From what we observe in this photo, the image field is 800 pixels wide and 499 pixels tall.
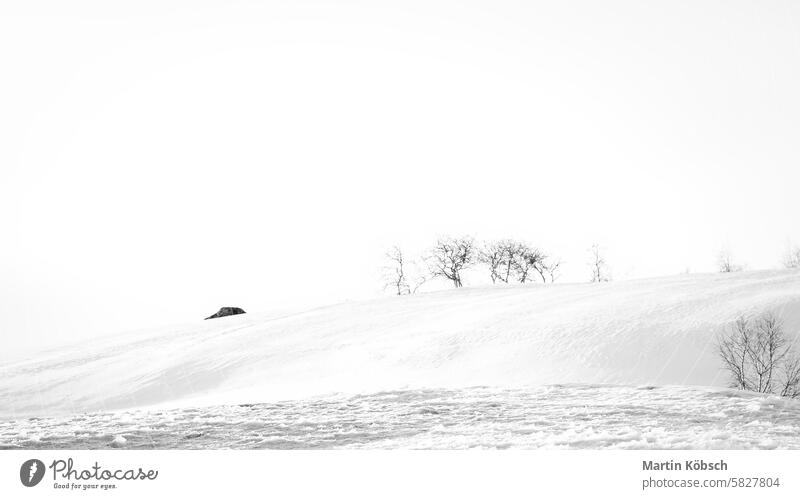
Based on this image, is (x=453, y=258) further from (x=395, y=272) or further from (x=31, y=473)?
(x=31, y=473)

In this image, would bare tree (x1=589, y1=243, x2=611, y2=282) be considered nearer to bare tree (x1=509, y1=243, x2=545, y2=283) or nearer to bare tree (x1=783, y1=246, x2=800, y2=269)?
bare tree (x1=509, y1=243, x2=545, y2=283)

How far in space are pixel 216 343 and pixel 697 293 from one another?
10.2 metres

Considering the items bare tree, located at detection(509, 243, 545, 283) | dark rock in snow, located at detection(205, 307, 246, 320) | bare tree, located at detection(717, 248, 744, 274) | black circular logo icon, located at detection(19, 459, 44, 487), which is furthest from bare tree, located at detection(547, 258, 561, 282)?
black circular logo icon, located at detection(19, 459, 44, 487)

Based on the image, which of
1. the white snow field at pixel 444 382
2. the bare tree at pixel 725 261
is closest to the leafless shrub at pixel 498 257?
the bare tree at pixel 725 261

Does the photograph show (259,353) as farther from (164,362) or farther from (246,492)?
(246,492)

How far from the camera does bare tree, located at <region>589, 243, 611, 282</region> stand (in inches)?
1332

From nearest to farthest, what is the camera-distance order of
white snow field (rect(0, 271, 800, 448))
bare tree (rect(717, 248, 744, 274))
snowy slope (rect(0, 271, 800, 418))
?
white snow field (rect(0, 271, 800, 448))
snowy slope (rect(0, 271, 800, 418))
bare tree (rect(717, 248, 744, 274))

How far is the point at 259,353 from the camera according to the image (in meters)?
12.7

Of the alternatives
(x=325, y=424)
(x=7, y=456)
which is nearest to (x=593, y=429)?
(x=325, y=424)

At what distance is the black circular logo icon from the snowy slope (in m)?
3.23

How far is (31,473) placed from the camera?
5.76 m

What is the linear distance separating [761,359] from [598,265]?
2660 centimetres

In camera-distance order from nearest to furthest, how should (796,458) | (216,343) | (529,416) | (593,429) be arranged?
(796,458) < (593,429) < (529,416) < (216,343)

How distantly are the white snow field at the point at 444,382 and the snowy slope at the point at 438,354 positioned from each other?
46mm
